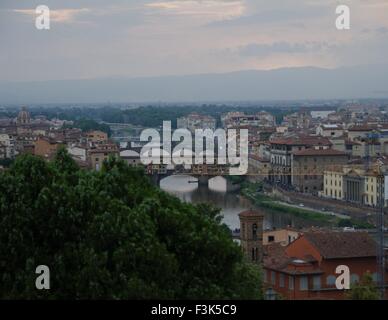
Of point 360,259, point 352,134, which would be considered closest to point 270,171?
point 352,134

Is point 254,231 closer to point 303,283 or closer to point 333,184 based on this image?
point 303,283

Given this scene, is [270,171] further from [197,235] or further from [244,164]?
[197,235]

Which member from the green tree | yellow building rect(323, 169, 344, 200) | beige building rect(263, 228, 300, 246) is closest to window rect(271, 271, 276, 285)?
the green tree

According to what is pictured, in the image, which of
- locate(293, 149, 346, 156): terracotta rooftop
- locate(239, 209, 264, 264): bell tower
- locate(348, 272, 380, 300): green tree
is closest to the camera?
locate(348, 272, 380, 300): green tree

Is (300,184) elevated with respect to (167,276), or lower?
lower

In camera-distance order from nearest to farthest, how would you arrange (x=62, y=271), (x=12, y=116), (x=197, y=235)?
(x=62, y=271) < (x=197, y=235) < (x=12, y=116)

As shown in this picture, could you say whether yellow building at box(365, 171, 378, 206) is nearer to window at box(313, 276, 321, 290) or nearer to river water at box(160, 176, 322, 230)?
river water at box(160, 176, 322, 230)
